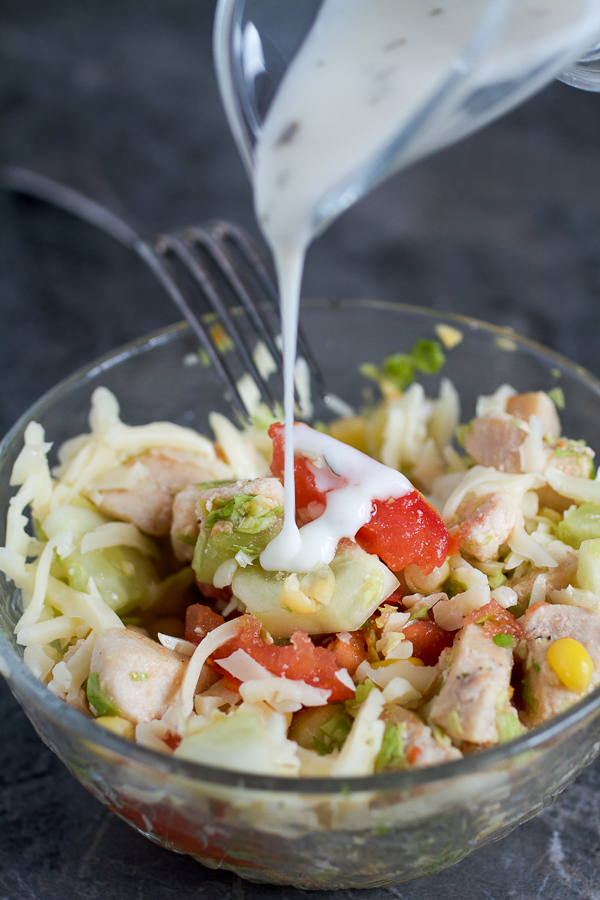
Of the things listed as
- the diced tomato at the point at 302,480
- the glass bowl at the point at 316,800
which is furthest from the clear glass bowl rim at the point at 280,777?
the diced tomato at the point at 302,480

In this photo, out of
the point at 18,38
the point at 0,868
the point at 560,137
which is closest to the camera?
the point at 0,868

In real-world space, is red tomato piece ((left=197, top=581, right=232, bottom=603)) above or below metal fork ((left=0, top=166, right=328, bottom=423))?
below

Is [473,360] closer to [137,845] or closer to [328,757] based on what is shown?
[328,757]

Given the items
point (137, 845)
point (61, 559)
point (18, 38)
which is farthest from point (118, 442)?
point (18, 38)

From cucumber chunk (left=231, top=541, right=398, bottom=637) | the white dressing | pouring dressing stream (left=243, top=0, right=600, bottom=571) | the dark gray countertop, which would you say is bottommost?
the dark gray countertop

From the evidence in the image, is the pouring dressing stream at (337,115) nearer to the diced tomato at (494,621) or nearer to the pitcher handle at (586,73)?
the diced tomato at (494,621)

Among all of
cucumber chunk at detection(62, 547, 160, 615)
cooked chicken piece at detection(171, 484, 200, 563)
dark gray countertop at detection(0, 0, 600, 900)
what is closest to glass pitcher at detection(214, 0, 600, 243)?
cooked chicken piece at detection(171, 484, 200, 563)

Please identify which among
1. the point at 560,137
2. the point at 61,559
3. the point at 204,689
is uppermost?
the point at 61,559

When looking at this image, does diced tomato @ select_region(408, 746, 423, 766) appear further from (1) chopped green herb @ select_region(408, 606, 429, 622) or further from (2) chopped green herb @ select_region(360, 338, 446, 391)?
(2) chopped green herb @ select_region(360, 338, 446, 391)
